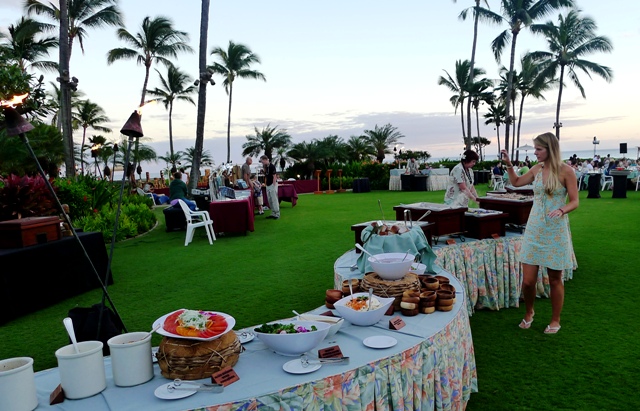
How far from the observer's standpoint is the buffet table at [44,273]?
4.23 m

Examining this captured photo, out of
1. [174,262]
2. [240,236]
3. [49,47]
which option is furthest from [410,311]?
[49,47]

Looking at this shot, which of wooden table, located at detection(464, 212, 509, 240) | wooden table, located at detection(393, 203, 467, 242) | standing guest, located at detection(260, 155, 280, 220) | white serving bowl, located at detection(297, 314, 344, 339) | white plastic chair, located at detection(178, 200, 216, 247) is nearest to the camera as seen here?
white serving bowl, located at detection(297, 314, 344, 339)

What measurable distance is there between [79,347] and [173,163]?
112 ft

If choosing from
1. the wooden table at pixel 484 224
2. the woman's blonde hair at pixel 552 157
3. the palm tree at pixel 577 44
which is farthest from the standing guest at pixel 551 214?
the palm tree at pixel 577 44

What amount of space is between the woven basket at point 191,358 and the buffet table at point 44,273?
3.57 meters

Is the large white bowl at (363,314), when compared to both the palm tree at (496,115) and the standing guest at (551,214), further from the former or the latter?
the palm tree at (496,115)

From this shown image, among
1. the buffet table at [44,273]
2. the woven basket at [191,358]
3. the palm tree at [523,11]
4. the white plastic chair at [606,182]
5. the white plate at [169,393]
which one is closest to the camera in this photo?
the white plate at [169,393]

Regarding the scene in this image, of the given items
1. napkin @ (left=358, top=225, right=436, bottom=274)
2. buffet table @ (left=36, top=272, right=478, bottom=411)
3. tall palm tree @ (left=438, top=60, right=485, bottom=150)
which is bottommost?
buffet table @ (left=36, top=272, right=478, bottom=411)

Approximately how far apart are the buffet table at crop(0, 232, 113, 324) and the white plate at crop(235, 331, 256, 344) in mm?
3441

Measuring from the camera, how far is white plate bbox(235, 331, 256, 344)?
185 centimetres

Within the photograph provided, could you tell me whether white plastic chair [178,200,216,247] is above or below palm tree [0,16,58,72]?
below

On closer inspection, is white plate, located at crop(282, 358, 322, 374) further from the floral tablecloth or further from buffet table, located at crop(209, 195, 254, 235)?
buffet table, located at crop(209, 195, 254, 235)

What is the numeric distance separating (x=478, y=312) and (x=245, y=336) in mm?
2770

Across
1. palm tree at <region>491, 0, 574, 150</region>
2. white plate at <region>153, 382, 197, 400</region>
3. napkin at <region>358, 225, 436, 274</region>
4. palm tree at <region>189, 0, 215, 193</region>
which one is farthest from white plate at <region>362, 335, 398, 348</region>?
palm tree at <region>491, 0, 574, 150</region>
